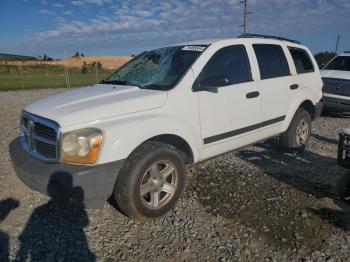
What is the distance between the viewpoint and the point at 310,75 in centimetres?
573

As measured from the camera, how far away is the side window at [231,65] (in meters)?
4.09

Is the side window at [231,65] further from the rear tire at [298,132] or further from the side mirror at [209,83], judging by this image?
the rear tire at [298,132]

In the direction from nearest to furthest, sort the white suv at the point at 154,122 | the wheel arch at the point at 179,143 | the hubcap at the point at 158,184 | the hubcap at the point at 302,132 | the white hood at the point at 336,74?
the white suv at the point at 154,122 < the hubcap at the point at 158,184 < the wheel arch at the point at 179,143 < the hubcap at the point at 302,132 < the white hood at the point at 336,74

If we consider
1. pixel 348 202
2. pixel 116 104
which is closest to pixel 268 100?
pixel 348 202

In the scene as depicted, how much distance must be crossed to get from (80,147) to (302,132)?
163 inches

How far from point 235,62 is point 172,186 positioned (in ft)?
6.21

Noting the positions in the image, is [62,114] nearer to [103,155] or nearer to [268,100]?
[103,155]

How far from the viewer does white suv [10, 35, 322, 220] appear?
3039 millimetres

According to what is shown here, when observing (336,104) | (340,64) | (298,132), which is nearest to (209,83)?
(298,132)

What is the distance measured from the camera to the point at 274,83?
191 inches

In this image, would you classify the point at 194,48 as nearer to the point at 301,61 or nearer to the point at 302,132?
the point at 301,61

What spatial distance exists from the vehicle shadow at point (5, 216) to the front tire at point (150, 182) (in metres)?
1.08

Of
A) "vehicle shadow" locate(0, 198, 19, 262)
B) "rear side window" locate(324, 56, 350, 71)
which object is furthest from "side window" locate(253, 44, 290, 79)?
"rear side window" locate(324, 56, 350, 71)

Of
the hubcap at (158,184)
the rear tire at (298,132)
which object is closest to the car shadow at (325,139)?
the rear tire at (298,132)
